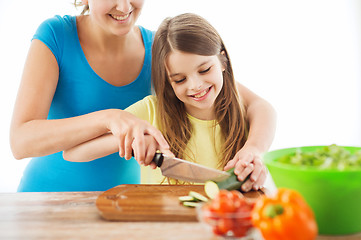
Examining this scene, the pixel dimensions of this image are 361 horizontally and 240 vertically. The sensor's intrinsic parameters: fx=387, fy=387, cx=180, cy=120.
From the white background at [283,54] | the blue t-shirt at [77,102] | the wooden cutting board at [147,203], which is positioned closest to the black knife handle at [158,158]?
the wooden cutting board at [147,203]

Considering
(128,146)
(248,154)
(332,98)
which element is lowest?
(332,98)

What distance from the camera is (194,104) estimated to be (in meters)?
1.94

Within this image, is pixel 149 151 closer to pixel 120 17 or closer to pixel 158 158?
pixel 158 158

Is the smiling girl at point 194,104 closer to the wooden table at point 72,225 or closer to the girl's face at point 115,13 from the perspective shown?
the girl's face at point 115,13

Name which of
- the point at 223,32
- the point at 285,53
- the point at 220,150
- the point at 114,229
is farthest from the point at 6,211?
the point at 285,53

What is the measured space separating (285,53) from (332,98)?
0.72 meters

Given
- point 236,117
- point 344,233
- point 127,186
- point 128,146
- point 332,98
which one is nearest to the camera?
point 344,233

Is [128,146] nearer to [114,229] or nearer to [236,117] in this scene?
[114,229]

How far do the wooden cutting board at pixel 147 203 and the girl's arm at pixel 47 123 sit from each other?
6.1 inches

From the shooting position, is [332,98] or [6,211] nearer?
[6,211]

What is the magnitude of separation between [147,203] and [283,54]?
3.03 metres

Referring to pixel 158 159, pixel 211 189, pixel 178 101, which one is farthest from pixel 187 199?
pixel 178 101

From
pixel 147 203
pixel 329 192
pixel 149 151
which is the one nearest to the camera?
pixel 329 192

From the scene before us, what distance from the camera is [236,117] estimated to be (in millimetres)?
2020
